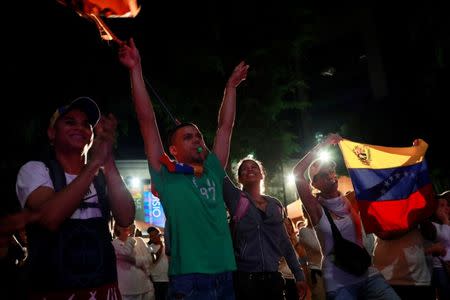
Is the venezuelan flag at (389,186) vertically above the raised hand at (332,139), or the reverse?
the raised hand at (332,139)

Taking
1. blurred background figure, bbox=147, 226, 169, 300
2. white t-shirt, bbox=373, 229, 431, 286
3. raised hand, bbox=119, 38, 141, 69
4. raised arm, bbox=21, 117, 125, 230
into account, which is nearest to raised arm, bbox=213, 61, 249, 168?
raised hand, bbox=119, 38, 141, 69

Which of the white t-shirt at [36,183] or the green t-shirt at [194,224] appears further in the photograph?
the green t-shirt at [194,224]

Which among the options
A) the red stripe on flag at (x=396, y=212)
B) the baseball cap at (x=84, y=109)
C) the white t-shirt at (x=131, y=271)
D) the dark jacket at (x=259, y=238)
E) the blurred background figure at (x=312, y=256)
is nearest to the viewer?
the baseball cap at (x=84, y=109)

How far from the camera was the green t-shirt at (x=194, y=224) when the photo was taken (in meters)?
3.24

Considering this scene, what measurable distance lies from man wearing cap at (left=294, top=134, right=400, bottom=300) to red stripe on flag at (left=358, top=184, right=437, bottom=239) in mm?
650

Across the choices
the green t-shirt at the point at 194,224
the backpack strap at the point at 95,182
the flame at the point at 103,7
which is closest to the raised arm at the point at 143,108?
the green t-shirt at the point at 194,224

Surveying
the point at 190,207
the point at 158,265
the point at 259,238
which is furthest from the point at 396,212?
the point at 158,265

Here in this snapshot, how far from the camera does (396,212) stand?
242 inches

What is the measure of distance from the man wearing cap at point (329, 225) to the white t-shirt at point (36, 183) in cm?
293

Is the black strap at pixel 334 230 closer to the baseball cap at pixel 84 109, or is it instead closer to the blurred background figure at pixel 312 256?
the blurred background figure at pixel 312 256

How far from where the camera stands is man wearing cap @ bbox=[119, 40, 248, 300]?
321 cm

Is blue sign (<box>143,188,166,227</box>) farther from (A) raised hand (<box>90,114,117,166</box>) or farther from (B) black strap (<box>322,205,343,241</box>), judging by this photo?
(A) raised hand (<box>90,114,117,166</box>)

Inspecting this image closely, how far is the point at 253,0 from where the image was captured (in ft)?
47.2

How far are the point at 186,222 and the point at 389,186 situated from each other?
164 inches
